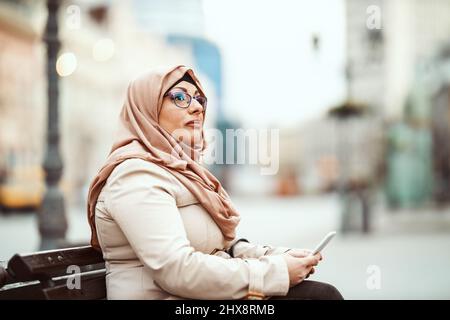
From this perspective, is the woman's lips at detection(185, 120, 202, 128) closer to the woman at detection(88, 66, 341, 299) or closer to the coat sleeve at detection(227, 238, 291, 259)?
the woman at detection(88, 66, 341, 299)

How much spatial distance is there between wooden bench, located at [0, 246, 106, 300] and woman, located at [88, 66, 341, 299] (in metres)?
0.11

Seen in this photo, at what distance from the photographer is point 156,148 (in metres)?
2.34

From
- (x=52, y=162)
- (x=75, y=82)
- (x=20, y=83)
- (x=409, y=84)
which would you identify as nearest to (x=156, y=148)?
(x=52, y=162)

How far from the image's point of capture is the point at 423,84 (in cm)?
3506

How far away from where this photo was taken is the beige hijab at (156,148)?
2.28 metres

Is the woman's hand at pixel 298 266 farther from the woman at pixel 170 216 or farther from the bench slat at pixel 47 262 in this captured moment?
the bench slat at pixel 47 262

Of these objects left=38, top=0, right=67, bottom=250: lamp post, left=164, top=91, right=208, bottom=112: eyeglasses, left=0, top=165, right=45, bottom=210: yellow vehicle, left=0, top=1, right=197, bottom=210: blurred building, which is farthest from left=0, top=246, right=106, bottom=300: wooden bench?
left=0, top=1, right=197, bottom=210: blurred building

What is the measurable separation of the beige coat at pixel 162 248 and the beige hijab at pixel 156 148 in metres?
0.04

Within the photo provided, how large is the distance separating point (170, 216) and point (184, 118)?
474 millimetres

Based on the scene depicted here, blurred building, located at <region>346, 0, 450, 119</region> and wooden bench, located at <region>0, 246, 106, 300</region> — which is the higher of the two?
blurred building, located at <region>346, 0, 450, 119</region>

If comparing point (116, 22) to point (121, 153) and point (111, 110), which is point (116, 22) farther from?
point (121, 153)

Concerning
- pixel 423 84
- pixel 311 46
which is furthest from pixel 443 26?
pixel 311 46

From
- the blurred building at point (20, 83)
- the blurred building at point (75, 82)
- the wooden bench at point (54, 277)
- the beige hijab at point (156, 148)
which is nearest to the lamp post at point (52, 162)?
the wooden bench at point (54, 277)

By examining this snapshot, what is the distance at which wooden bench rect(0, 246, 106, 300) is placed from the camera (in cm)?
213
